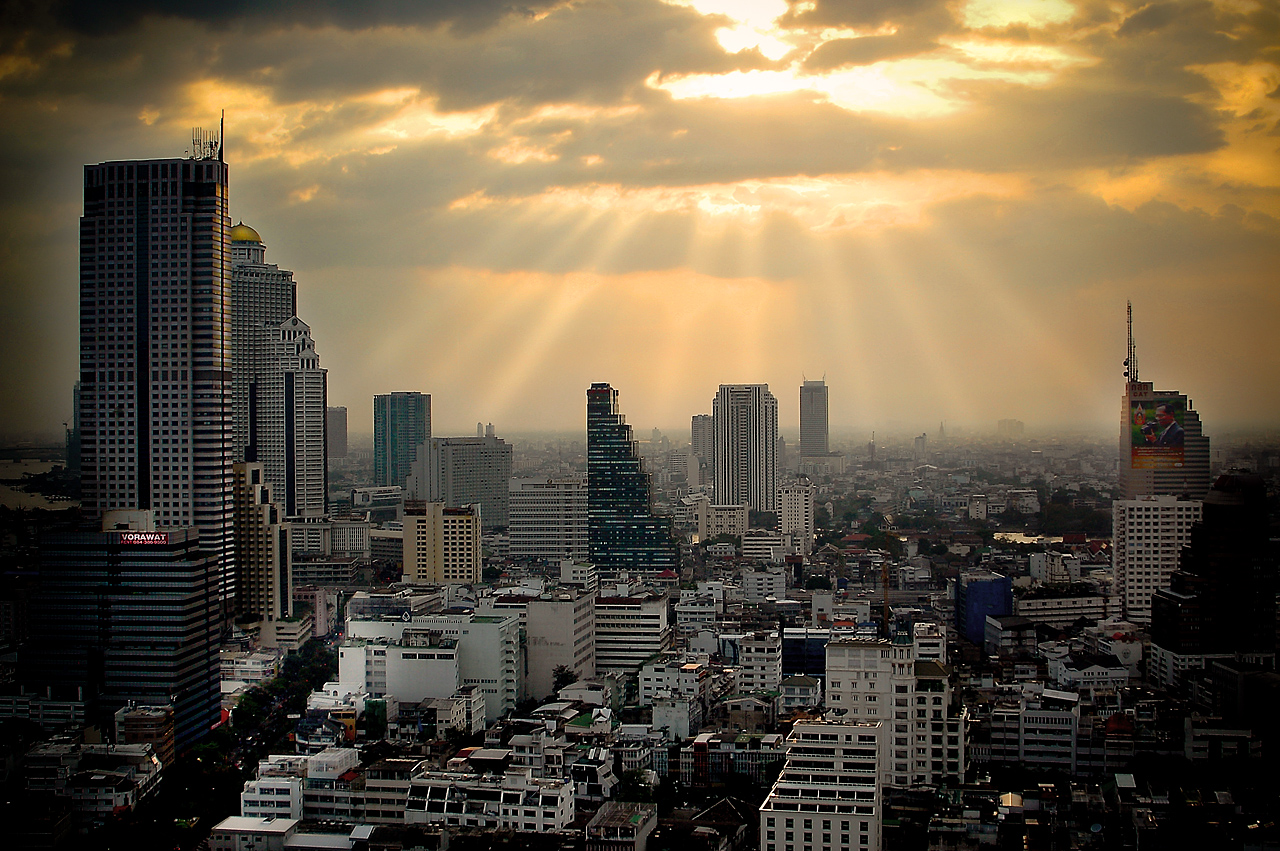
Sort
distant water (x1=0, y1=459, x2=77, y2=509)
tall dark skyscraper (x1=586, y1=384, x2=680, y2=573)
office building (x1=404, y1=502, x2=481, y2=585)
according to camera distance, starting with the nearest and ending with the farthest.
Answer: distant water (x1=0, y1=459, x2=77, y2=509), office building (x1=404, y1=502, x2=481, y2=585), tall dark skyscraper (x1=586, y1=384, x2=680, y2=573)

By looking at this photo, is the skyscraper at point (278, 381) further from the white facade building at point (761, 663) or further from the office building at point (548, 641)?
the white facade building at point (761, 663)

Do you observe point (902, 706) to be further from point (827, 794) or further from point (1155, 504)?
point (1155, 504)

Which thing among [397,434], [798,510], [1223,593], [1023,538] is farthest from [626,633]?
[397,434]

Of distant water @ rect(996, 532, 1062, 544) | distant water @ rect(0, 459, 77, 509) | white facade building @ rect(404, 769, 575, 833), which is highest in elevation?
distant water @ rect(0, 459, 77, 509)

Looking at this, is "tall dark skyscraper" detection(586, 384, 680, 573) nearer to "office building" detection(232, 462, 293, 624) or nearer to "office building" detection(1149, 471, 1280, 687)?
"office building" detection(232, 462, 293, 624)

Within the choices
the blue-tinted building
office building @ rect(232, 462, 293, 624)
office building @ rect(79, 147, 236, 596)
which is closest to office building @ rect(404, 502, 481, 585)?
office building @ rect(232, 462, 293, 624)

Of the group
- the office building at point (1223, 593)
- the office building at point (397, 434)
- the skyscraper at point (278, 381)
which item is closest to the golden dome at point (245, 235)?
the skyscraper at point (278, 381)
